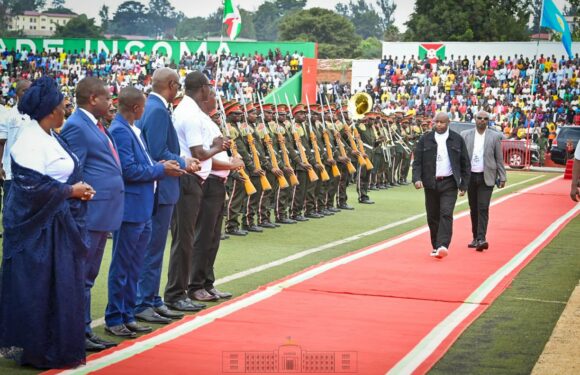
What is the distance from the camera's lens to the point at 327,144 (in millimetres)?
19641

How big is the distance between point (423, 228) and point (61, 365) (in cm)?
1100

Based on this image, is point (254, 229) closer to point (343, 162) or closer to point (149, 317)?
point (343, 162)

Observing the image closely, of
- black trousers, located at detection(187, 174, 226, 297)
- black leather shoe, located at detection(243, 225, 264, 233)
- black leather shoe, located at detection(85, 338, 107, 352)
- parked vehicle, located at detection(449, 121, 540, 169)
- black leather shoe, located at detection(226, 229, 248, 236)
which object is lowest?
parked vehicle, located at detection(449, 121, 540, 169)

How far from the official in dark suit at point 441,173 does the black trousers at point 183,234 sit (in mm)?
4928

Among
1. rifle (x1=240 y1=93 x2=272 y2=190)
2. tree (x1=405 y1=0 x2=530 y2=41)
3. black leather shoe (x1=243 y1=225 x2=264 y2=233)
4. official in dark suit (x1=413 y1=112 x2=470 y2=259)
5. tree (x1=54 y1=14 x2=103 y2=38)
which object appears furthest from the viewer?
tree (x1=54 y1=14 x2=103 y2=38)

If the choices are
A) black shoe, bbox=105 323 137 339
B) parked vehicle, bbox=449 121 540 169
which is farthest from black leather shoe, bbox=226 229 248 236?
parked vehicle, bbox=449 121 540 169

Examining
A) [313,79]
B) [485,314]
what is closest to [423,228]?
[485,314]

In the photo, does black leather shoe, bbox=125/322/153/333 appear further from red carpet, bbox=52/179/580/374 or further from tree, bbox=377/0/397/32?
tree, bbox=377/0/397/32

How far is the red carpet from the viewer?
7453 mm

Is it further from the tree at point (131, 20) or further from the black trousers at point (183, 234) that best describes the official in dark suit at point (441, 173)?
the tree at point (131, 20)

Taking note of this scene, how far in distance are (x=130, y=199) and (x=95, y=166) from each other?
25.2 inches

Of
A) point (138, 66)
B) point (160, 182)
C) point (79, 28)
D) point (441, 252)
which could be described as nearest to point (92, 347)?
point (160, 182)

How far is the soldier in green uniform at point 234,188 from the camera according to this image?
15.5 meters

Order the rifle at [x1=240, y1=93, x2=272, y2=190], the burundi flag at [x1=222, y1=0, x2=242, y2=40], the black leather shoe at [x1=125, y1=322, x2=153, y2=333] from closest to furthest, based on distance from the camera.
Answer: the black leather shoe at [x1=125, y1=322, x2=153, y2=333], the rifle at [x1=240, y1=93, x2=272, y2=190], the burundi flag at [x1=222, y1=0, x2=242, y2=40]
